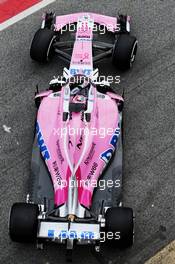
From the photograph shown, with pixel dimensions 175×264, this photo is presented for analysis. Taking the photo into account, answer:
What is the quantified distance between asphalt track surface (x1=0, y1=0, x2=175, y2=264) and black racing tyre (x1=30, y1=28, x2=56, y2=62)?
27 centimetres

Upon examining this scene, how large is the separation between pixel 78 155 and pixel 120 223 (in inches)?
39.3

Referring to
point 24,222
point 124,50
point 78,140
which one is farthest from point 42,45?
point 24,222

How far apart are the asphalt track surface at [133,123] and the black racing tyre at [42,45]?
0.87 feet

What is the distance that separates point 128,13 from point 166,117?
227 cm

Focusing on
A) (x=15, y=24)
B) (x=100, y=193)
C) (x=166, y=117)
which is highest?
(x=15, y=24)

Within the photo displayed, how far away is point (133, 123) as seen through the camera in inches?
329

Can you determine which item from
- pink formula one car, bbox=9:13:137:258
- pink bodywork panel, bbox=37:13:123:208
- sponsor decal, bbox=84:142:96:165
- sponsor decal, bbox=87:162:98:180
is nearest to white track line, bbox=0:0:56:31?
pink formula one car, bbox=9:13:137:258

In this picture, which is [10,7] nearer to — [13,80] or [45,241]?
[13,80]

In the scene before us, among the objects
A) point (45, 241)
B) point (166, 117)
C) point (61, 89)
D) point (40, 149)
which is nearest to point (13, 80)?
point (61, 89)

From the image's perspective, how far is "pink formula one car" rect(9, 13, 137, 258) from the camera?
21.6ft

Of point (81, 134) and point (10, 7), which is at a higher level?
point (10, 7)

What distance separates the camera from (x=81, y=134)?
23.8 feet

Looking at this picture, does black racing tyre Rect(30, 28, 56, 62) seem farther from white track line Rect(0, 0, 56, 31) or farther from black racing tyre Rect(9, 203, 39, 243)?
black racing tyre Rect(9, 203, 39, 243)

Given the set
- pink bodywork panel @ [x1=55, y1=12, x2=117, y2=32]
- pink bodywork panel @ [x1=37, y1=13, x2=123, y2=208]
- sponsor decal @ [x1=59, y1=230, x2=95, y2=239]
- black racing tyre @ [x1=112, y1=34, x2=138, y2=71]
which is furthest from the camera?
pink bodywork panel @ [x1=55, y1=12, x2=117, y2=32]
